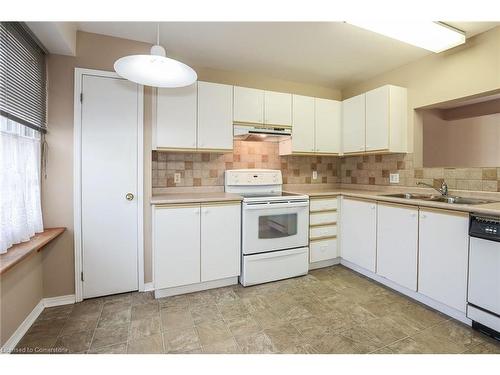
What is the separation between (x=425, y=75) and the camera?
2.60 metres

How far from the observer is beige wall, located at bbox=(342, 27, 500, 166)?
211 cm

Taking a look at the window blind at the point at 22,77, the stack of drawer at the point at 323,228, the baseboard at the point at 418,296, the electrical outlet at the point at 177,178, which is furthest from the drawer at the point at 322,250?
the window blind at the point at 22,77

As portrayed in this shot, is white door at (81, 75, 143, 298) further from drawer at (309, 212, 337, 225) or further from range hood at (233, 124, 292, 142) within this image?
drawer at (309, 212, 337, 225)

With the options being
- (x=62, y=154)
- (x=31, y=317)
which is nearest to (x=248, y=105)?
(x=62, y=154)

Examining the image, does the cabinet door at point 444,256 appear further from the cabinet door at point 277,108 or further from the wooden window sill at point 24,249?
the wooden window sill at point 24,249

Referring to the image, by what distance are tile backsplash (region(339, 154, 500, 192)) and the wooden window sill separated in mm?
3410

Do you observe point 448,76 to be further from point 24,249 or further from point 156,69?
point 24,249

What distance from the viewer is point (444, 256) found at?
6.26 ft

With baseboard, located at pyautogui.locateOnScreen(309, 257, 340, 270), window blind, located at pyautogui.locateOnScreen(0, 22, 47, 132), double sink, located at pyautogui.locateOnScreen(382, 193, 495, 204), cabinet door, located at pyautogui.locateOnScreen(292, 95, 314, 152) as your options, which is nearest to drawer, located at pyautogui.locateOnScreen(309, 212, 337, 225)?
baseboard, located at pyautogui.locateOnScreen(309, 257, 340, 270)

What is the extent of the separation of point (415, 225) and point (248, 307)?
5.15 ft

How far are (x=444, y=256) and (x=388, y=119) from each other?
58.5 inches

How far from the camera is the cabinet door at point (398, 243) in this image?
214cm
